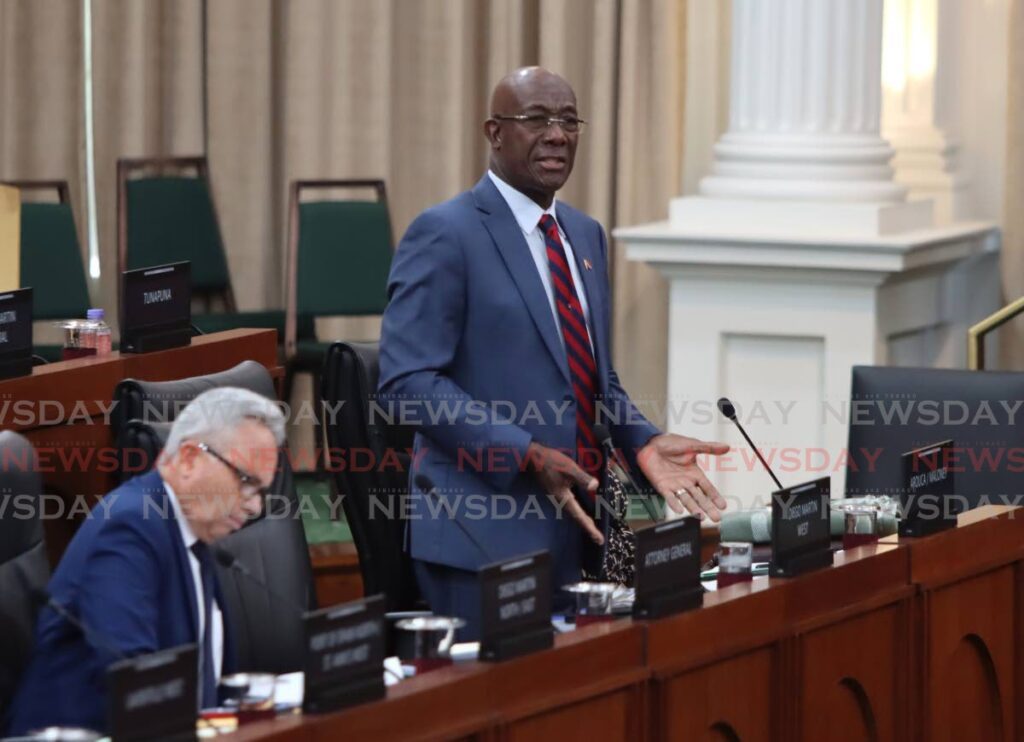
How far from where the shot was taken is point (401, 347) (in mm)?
3158

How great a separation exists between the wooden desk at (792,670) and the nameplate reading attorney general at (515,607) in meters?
0.02

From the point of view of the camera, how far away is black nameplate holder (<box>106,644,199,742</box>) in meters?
2.11

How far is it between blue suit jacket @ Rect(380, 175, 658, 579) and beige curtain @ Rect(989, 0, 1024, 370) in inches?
127

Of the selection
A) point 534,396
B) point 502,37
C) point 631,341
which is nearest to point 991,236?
point 631,341

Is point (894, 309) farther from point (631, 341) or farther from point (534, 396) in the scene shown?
point (534, 396)

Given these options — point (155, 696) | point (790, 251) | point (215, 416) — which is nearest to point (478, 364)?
point (215, 416)

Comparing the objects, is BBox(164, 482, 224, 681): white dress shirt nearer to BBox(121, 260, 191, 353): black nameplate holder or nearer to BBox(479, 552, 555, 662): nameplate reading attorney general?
BBox(479, 552, 555, 662): nameplate reading attorney general

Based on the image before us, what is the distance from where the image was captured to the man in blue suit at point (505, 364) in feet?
10.3

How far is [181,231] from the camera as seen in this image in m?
6.14

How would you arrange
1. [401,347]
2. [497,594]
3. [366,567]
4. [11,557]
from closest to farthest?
[497,594], [11,557], [401,347], [366,567]

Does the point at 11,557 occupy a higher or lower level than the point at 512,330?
lower

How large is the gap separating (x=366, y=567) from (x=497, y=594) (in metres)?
1.41

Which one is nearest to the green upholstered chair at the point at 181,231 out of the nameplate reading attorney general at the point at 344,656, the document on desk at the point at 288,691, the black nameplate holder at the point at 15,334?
the black nameplate holder at the point at 15,334

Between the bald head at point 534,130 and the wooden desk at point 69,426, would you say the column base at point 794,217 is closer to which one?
the wooden desk at point 69,426
